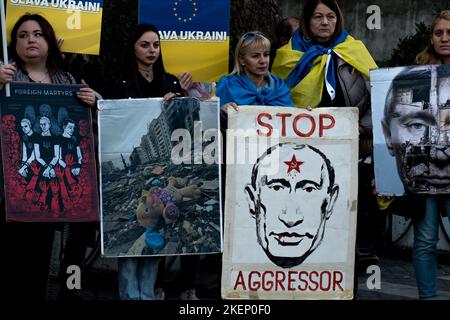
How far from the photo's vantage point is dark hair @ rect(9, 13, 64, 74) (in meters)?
7.05

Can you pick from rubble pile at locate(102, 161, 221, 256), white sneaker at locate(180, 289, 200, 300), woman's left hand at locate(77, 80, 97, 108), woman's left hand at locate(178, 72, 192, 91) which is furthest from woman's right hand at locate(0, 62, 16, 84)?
Result: white sneaker at locate(180, 289, 200, 300)

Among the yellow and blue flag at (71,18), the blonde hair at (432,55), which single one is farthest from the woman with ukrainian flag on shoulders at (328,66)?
the yellow and blue flag at (71,18)

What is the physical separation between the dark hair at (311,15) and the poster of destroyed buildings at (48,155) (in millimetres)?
1659

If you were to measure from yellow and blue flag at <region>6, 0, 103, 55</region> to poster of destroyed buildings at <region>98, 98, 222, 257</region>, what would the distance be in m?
0.80

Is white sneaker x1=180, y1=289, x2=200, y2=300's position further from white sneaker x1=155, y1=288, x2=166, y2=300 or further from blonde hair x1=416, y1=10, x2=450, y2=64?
blonde hair x1=416, y1=10, x2=450, y2=64

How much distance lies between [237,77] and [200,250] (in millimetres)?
1151

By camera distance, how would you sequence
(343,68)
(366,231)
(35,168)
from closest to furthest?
(35,168)
(343,68)
(366,231)

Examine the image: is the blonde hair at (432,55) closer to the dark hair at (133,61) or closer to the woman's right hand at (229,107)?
the woman's right hand at (229,107)

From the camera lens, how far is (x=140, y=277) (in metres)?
7.06

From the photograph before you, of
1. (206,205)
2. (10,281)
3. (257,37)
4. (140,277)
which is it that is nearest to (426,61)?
(257,37)

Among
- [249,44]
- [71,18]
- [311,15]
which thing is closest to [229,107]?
[249,44]

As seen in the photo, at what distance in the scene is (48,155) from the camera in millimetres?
6863

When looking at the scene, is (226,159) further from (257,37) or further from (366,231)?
(366,231)

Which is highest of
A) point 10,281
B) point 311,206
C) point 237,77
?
point 237,77
